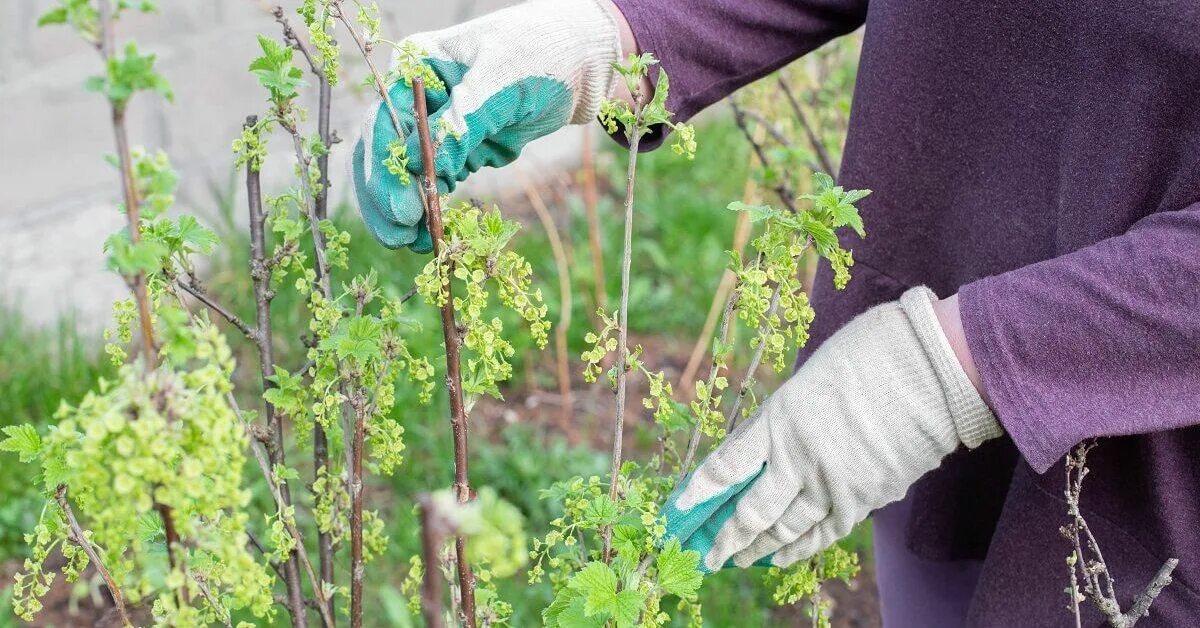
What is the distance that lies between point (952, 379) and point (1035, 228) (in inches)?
11.5

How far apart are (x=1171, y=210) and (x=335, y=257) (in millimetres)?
889

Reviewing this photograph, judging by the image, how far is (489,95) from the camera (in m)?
1.26

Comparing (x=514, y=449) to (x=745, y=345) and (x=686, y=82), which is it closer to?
(x=745, y=345)

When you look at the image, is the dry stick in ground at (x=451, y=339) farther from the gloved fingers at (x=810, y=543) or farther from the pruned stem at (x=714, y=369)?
the gloved fingers at (x=810, y=543)

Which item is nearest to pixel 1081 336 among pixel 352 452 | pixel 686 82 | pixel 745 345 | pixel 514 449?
pixel 686 82

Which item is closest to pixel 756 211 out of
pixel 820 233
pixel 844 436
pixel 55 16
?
pixel 820 233

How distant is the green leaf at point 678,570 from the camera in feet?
3.54

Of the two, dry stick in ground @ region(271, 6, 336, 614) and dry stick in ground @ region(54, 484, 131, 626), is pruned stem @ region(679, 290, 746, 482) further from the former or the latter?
dry stick in ground @ region(54, 484, 131, 626)

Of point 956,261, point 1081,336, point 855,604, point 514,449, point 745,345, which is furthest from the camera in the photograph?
point 745,345

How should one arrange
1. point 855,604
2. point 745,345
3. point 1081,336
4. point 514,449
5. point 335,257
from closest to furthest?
point 1081,336 → point 335,257 → point 855,604 → point 514,449 → point 745,345

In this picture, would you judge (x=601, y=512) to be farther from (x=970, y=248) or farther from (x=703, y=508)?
(x=970, y=248)

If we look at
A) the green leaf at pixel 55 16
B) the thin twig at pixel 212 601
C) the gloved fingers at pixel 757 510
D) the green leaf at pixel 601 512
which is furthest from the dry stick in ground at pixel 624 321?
the green leaf at pixel 55 16

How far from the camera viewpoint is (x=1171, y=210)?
115cm

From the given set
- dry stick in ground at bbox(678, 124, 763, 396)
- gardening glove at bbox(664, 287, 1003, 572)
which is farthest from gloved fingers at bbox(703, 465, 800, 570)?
dry stick in ground at bbox(678, 124, 763, 396)
